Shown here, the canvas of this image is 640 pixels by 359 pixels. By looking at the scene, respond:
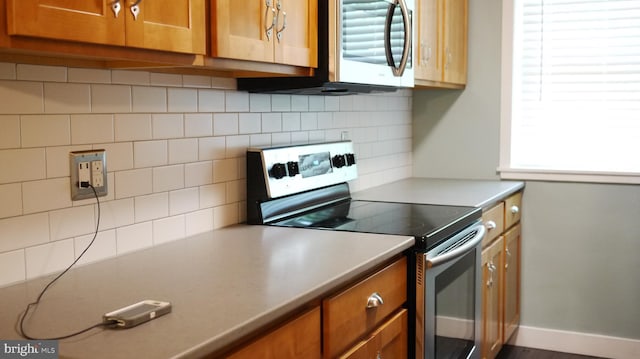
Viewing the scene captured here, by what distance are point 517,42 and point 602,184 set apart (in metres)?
0.85

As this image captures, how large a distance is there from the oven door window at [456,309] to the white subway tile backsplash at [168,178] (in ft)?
2.86

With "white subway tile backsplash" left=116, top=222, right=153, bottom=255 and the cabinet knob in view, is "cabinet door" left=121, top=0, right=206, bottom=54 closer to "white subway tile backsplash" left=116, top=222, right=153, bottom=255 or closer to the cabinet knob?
"white subway tile backsplash" left=116, top=222, right=153, bottom=255

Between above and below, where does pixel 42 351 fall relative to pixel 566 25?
below

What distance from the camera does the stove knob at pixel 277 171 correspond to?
233 centimetres

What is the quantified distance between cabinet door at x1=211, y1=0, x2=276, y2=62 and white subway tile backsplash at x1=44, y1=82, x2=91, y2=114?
0.33 meters

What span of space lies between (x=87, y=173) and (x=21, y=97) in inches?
10.0

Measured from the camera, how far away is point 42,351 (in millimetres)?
1152

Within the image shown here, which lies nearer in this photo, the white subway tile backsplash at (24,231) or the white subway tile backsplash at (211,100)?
the white subway tile backsplash at (24,231)

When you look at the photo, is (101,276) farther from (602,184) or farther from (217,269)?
(602,184)

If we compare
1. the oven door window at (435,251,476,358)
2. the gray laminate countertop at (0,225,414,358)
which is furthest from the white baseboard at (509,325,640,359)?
the gray laminate countertop at (0,225,414,358)

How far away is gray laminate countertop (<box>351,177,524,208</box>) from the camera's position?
2945mm

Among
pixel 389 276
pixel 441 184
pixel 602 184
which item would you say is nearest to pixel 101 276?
pixel 389 276

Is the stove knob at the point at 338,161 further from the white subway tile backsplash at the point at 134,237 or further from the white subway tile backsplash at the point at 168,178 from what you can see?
the white subway tile backsplash at the point at 134,237

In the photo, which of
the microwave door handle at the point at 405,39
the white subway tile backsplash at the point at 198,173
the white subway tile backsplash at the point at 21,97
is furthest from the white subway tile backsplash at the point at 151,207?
the microwave door handle at the point at 405,39
